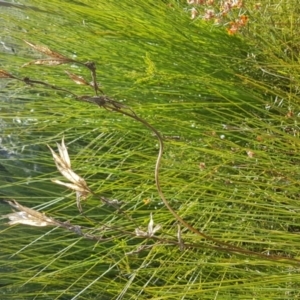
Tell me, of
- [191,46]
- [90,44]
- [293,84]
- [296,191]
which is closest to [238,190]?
[296,191]

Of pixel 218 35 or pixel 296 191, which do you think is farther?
pixel 218 35

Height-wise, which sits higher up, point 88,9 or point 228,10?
point 228,10

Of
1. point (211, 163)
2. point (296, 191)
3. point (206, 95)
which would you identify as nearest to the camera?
point (296, 191)

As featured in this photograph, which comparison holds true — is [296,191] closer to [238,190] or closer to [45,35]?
[238,190]

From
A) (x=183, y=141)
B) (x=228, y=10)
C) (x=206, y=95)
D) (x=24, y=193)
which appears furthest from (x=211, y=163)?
(x=24, y=193)

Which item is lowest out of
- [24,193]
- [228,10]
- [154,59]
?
[24,193]

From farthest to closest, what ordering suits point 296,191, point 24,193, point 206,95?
point 24,193 → point 206,95 → point 296,191

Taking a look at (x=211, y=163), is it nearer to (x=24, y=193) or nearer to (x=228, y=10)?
(x=228, y=10)

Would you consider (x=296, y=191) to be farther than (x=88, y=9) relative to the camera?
No

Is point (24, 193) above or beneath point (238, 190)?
beneath
